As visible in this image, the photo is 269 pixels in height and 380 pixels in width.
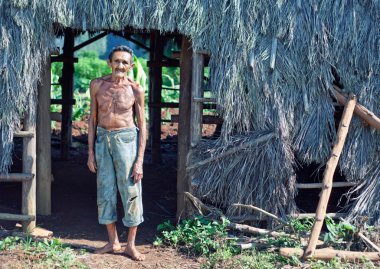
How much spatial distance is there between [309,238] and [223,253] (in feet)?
2.63

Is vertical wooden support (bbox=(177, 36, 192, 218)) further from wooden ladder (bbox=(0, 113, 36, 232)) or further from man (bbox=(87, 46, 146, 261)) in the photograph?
wooden ladder (bbox=(0, 113, 36, 232))

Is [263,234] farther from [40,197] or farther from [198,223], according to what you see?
[40,197]

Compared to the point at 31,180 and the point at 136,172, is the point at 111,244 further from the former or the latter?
the point at 31,180

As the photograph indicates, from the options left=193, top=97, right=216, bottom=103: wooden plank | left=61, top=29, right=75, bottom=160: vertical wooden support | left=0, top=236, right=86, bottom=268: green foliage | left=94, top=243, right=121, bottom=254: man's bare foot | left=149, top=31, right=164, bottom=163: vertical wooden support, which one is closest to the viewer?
left=0, top=236, right=86, bottom=268: green foliage

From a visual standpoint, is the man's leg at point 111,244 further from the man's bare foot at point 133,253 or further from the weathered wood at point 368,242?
the weathered wood at point 368,242

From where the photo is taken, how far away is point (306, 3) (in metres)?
6.45

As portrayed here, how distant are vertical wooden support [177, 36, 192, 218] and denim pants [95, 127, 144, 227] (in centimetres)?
100

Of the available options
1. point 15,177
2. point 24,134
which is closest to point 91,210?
point 15,177

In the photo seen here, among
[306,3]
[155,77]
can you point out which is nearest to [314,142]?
[306,3]

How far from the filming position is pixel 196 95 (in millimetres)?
6672

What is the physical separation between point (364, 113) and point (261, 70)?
1.14 m

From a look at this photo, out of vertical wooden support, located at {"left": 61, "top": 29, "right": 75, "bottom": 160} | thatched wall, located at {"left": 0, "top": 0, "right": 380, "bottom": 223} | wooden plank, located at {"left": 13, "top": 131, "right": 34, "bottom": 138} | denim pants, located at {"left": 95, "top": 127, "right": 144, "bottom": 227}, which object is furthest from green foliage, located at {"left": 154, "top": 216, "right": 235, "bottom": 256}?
vertical wooden support, located at {"left": 61, "top": 29, "right": 75, "bottom": 160}

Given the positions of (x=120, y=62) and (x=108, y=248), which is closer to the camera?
(x=120, y=62)

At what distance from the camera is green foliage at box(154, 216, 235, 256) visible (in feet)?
20.1
